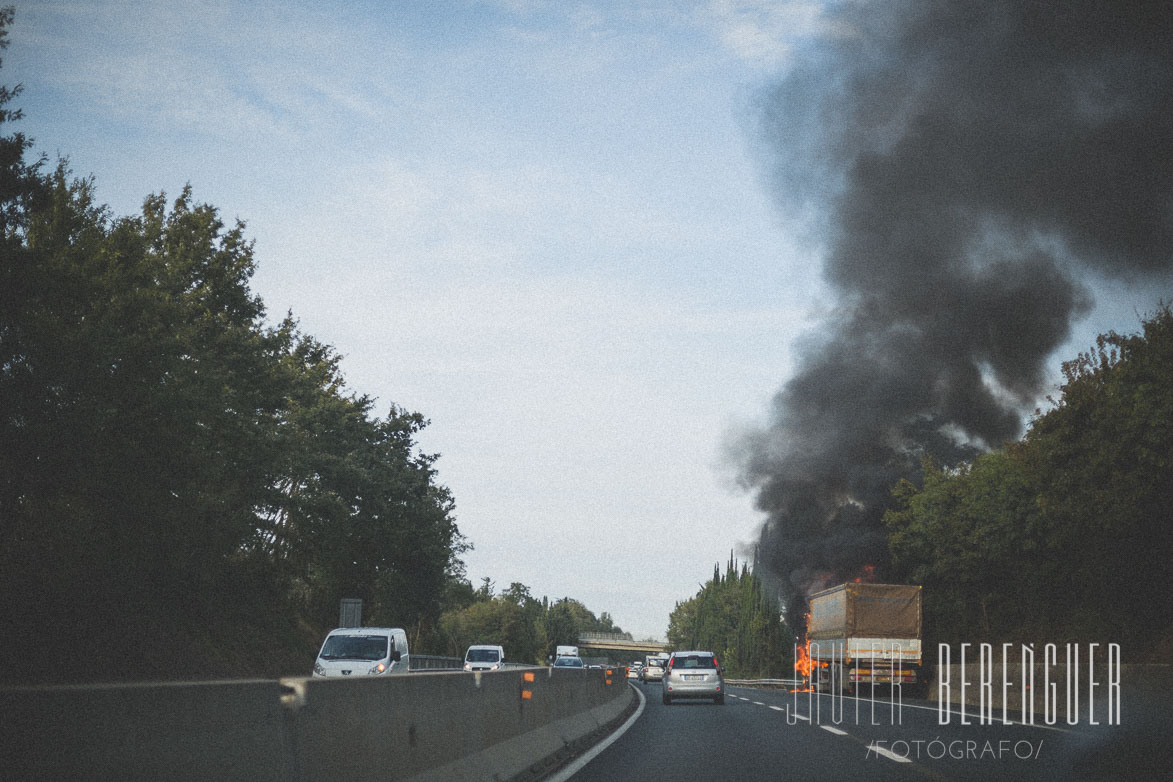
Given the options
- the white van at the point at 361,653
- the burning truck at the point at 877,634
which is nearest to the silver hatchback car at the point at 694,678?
the burning truck at the point at 877,634

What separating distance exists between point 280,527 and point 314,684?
45218 millimetres

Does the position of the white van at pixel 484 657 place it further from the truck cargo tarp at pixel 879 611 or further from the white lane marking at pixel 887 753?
the white lane marking at pixel 887 753

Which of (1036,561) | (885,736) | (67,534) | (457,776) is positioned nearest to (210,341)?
(67,534)

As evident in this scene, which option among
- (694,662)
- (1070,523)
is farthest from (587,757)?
(1070,523)

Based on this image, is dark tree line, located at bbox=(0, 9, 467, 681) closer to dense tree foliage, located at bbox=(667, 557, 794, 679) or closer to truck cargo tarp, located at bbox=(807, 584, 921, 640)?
truck cargo tarp, located at bbox=(807, 584, 921, 640)

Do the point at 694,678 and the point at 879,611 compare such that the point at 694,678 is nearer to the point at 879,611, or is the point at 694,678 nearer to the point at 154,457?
the point at 879,611

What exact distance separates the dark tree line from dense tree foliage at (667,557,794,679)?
3688 centimetres

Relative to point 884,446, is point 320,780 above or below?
below

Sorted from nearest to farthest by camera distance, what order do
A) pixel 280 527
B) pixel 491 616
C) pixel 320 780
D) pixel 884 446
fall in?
pixel 320 780
pixel 280 527
pixel 884 446
pixel 491 616

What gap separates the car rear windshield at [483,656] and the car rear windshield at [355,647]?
1734cm

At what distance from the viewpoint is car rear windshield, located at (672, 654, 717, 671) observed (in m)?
28.4

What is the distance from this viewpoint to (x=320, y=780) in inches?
222

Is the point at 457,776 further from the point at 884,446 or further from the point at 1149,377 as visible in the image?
the point at 884,446

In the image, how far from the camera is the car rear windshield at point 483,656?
4230cm
